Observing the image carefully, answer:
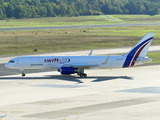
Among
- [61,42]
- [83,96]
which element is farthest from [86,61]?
[61,42]

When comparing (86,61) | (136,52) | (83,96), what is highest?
(136,52)

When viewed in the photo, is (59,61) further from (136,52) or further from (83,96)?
(83,96)

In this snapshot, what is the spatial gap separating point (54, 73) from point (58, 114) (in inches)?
1248

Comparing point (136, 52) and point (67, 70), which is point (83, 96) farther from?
point (136, 52)

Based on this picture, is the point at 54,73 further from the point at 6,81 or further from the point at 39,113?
the point at 39,113

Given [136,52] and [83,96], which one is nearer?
[83,96]

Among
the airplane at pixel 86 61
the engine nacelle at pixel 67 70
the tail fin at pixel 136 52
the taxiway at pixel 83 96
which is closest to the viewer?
the taxiway at pixel 83 96

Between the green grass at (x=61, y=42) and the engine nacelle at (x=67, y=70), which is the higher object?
the engine nacelle at (x=67, y=70)

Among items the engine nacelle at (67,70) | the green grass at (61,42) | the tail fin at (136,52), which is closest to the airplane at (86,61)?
the tail fin at (136,52)

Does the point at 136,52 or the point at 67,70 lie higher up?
the point at 136,52

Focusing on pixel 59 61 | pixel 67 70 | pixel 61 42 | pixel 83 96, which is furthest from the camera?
pixel 61 42

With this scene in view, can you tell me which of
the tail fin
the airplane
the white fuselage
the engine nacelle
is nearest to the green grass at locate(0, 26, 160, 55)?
the white fuselage

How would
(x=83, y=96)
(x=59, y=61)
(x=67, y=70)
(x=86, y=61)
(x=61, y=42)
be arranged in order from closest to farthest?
(x=83, y=96), (x=67, y=70), (x=86, y=61), (x=59, y=61), (x=61, y=42)

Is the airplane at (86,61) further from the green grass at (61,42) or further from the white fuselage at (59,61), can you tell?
the green grass at (61,42)
